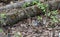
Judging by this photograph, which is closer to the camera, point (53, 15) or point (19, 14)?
point (19, 14)

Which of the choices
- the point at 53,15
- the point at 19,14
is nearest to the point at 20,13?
the point at 19,14

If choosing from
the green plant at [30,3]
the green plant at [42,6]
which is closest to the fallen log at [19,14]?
the green plant at [42,6]

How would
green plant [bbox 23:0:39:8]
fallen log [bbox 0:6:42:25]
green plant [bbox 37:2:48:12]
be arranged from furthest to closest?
1. green plant [bbox 23:0:39:8]
2. green plant [bbox 37:2:48:12]
3. fallen log [bbox 0:6:42:25]

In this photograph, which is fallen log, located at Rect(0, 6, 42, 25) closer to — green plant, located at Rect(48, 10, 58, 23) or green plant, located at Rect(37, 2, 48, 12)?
green plant, located at Rect(37, 2, 48, 12)

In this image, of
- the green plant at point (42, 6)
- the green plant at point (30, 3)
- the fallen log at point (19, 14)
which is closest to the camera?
the fallen log at point (19, 14)

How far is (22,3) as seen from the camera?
6875mm

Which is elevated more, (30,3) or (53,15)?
(30,3)

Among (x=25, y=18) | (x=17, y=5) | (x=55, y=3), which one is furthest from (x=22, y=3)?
(x=55, y=3)

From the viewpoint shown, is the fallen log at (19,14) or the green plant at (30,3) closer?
the fallen log at (19,14)

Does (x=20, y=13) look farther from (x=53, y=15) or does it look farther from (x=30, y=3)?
(x=53, y=15)

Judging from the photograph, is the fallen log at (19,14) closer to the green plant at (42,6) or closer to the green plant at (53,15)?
the green plant at (42,6)

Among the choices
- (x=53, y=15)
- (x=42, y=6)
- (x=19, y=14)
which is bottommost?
(x=53, y=15)

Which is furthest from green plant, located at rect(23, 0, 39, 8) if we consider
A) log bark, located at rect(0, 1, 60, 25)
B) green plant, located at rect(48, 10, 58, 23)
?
green plant, located at rect(48, 10, 58, 23)

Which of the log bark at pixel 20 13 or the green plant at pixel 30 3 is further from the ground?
the green plant at pixel 30 3
